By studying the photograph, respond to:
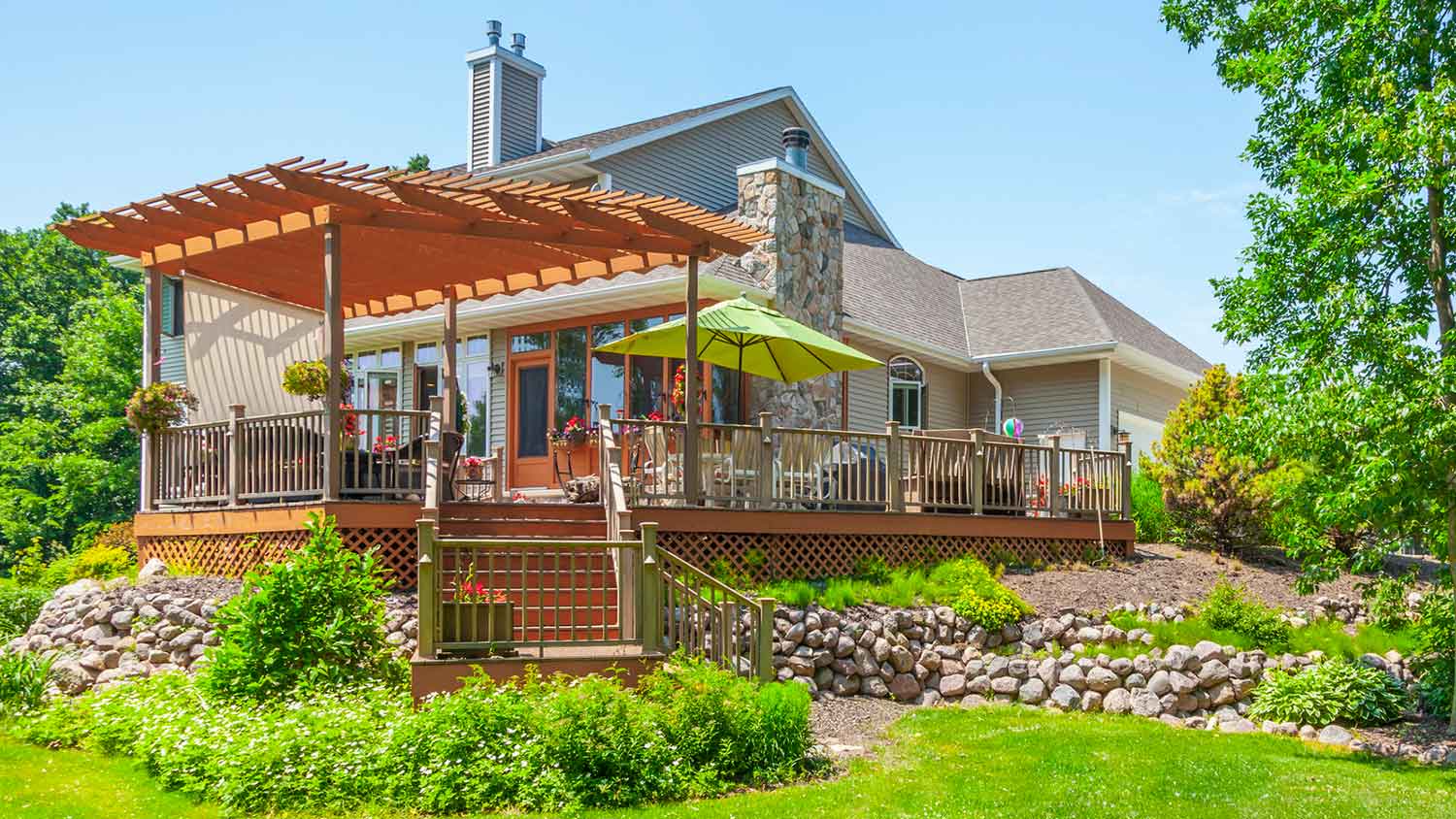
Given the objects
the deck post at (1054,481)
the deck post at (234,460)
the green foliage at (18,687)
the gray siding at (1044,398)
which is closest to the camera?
the green foliage at (18,687)

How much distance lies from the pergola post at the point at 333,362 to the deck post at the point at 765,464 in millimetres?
4007

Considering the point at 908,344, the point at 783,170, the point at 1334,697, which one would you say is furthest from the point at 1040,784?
the point at 908,344

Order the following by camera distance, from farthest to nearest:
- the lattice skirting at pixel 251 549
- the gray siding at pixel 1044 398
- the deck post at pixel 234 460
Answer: the gray siding at pixel 1044 398, the deck post at pixel 234 460, the lattice skirting at pixel 251 549

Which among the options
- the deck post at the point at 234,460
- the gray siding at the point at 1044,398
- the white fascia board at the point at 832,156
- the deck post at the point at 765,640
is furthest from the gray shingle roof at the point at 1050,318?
the deck post at the point at 234,460

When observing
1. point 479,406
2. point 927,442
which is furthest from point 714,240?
point 479,406

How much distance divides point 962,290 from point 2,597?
1650cm

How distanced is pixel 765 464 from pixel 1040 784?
5.23m

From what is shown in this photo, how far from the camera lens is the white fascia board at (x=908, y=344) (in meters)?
17.4

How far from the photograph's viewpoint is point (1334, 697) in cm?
1027

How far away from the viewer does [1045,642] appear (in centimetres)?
1204

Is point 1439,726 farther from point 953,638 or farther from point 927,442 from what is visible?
point 927,442

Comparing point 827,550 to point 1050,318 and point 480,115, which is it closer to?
point 1050,318

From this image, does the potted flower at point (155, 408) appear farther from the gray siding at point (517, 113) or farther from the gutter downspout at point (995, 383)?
the gutter downspout at point (995, 383)

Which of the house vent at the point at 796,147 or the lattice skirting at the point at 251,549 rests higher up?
the house vent at the point at 796,147
